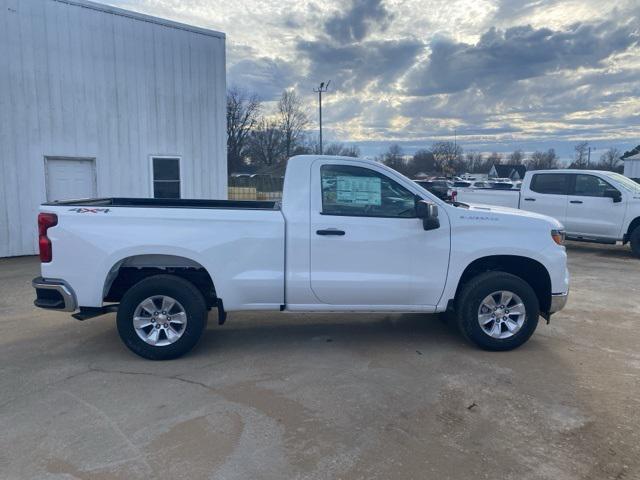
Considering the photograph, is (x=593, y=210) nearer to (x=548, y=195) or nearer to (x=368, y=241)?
(x=548, y=195)

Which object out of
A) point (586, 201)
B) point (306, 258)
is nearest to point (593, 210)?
point (586, 201)

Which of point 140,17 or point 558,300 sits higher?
point 140,17

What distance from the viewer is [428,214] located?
470 centimetres

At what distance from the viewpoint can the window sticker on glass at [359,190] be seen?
4.89 meters

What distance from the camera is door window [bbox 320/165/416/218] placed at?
4879mm

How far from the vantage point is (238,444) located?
10.8ft

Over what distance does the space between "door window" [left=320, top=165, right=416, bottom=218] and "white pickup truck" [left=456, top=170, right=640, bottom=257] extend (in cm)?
871

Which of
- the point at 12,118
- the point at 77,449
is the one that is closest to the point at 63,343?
the point at 77,449

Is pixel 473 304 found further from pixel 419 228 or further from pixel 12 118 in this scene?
pixel 12 118

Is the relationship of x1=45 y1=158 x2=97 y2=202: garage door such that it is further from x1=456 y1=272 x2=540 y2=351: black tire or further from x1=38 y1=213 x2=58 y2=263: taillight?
x1=456 y1=272 x2=540 y2=351: black tire

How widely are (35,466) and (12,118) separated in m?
9.28

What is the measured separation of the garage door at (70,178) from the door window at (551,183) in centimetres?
1098

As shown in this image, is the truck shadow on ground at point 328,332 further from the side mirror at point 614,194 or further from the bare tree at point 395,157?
the bare tree at point 395,157

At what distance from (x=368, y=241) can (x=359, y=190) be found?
0.53 metres
